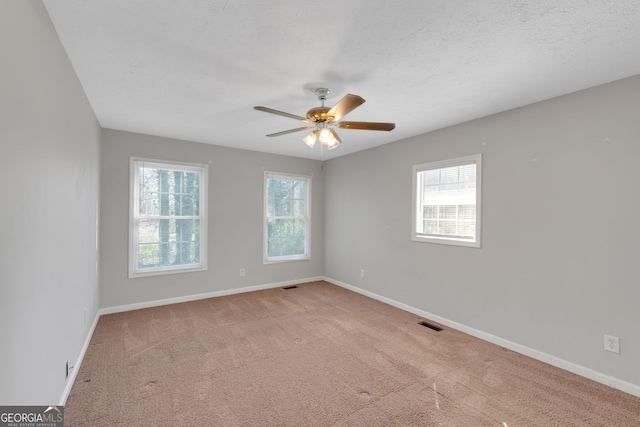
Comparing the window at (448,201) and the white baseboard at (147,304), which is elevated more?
the window at (448,201)

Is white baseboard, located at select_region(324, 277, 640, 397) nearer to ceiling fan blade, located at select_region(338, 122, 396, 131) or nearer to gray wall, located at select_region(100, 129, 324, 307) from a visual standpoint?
gray wall, located at select_region(100, 129, 324, 307)

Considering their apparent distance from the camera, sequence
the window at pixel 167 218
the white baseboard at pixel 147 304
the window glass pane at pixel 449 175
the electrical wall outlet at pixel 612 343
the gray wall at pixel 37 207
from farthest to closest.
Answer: the window at pixel 167 218 < the window glass pane at pixel 449 175 < the electrical wall outlet at pixel 612 343 < the white baseboard at pixel 147 304 < the gray wall at pixel 37 207

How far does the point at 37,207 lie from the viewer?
1.49m

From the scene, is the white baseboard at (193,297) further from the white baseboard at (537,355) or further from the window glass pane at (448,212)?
the window glass pane at (448,212)

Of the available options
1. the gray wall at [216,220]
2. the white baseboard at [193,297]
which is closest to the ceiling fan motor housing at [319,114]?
the gray wall at [216,220]

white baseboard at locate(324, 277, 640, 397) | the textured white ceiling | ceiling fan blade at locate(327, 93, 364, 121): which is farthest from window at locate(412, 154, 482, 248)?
ceiling fan blade at locate(327, 93, 364, 121)

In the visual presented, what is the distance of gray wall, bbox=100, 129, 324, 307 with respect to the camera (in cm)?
381

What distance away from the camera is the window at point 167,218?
13.2 ft

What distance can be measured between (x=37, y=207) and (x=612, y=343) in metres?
4.13

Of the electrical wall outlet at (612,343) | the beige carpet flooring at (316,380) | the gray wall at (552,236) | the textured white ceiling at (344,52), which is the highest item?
→ the textured white ceiling at (344,52)

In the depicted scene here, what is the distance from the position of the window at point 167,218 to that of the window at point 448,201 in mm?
3294

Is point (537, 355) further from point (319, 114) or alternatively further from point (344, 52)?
point (344, 52)

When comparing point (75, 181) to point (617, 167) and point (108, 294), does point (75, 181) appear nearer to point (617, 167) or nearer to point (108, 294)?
point (108, 294)

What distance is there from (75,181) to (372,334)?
3231 millimetres
